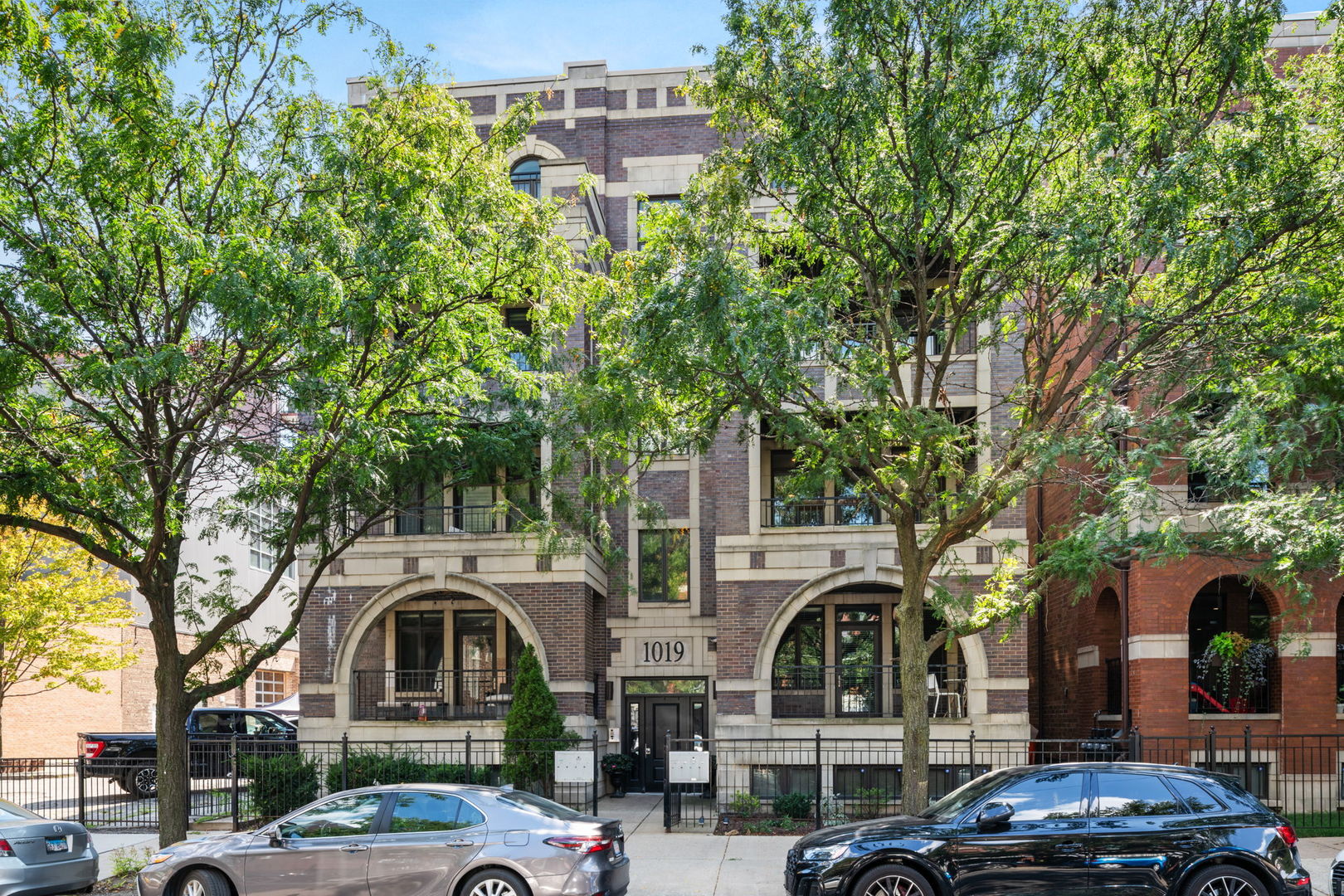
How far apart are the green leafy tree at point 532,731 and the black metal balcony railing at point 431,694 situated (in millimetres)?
1833

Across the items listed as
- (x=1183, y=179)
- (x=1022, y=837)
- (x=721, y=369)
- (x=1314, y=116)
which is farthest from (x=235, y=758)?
(x=1314, y=116)

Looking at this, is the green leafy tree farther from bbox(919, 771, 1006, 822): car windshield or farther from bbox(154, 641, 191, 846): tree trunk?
bbox(919, 771, 1006, 822): car windshield

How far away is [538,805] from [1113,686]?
49.7 ft

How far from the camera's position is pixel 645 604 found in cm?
2425

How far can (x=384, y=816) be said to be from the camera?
1098 centimetres

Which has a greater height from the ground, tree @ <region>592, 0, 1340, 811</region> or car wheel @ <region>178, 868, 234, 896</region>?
tree @ <region>592, 0, 1340, 811</region>

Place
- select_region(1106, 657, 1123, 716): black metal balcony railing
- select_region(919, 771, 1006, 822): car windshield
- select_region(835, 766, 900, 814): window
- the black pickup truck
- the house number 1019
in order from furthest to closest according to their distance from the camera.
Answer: the house number 1019, select_region(1106, 657, 1123, 716): black metal balcony railing, select_region(835, 766, 900, 814): window, the black pickup truck, select_region(919, 771, 1006, 822): car windshield

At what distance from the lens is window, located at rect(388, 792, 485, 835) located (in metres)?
10.8

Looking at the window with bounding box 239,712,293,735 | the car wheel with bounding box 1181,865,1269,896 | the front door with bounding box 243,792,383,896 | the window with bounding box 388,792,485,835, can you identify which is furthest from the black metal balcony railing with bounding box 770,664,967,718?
the window with bounding box 239,712,293,735

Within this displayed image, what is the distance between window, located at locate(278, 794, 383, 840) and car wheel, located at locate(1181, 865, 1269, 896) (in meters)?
7.80

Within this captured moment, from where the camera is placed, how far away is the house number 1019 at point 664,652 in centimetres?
2405

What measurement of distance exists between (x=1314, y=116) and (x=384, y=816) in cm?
1377

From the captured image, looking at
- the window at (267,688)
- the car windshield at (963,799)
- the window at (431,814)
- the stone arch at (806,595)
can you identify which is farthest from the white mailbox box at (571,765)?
the window at (267,688)

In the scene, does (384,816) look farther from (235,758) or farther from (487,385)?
(487,385)
